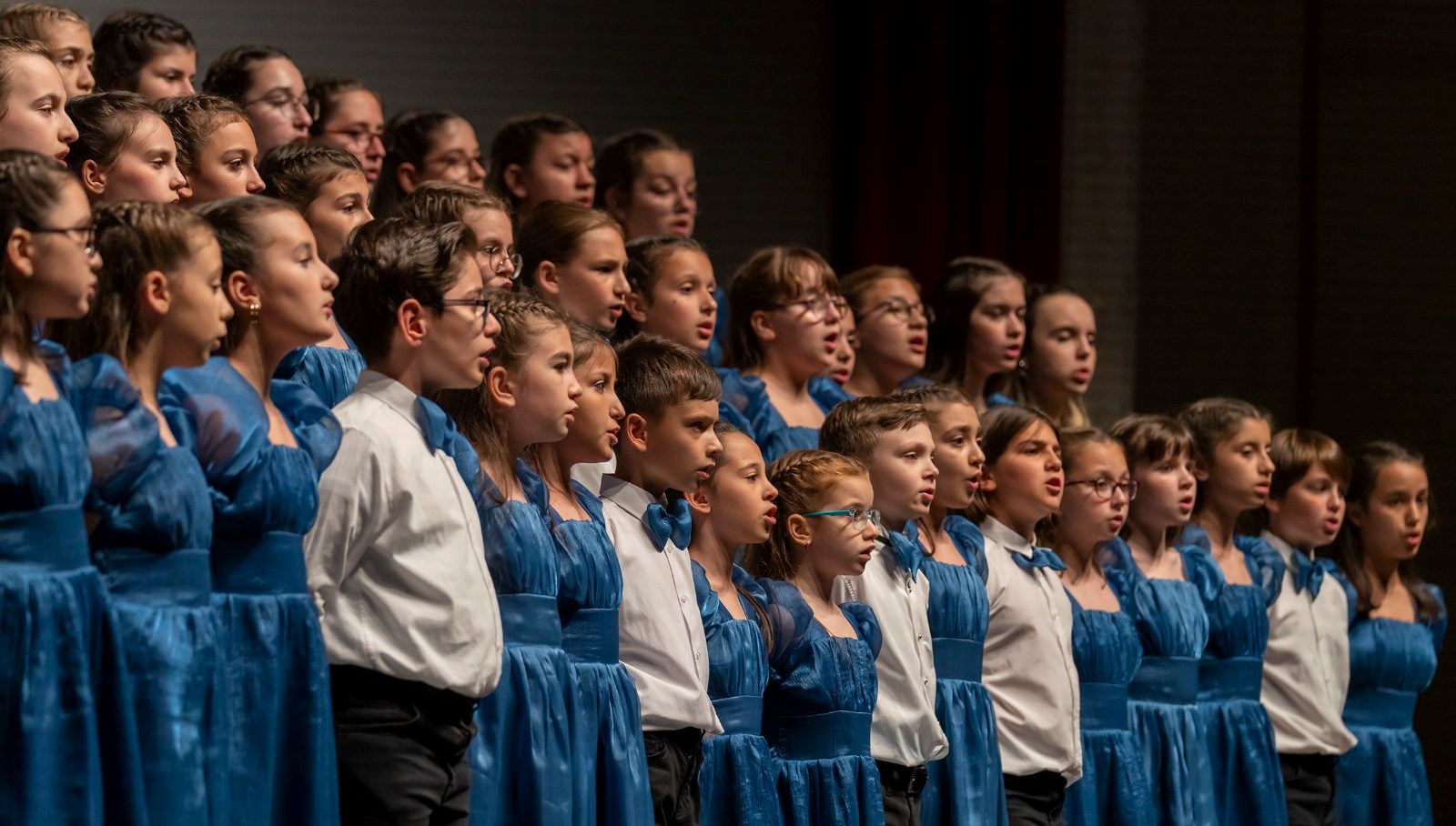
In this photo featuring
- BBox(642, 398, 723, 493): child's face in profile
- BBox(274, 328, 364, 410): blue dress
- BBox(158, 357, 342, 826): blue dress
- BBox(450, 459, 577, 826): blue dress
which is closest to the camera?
BBox(158, 357, 342, 826): blue dress

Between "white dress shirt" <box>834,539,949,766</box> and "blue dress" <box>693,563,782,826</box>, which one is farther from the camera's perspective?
"white dress shirt" <box>834,539,949,766</box>

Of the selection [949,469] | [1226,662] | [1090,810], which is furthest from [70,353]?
[1226,662]

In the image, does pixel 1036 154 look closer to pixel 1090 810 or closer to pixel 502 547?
pixel 1090 810

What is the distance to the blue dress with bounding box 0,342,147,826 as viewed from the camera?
84.9 inches

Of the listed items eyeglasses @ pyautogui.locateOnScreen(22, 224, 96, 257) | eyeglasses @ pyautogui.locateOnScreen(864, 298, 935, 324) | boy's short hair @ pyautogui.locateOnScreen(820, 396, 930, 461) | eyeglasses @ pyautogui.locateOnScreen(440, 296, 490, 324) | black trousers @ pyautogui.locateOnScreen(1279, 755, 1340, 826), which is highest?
eyeglasses @ pyautogui.locateOnScreen(22, 224, 96, 257)

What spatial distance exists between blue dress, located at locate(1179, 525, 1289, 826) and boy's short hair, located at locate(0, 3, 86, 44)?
2.32 m

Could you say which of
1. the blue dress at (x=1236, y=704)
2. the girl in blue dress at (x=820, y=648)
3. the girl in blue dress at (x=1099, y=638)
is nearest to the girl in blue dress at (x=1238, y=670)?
the blue dress at (x=1236, y=704)

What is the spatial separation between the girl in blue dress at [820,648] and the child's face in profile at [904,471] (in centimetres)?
12

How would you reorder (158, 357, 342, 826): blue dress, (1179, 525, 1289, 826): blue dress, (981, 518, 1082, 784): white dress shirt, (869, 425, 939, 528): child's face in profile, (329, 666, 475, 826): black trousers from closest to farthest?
(158, 357, 342, 826): blue dress, (329, 666, 475, 826): black trousers, (869, 425, 939, 528): child's face in profile, (981, 518, 1082, 784): white dress shirt, (1179, 525, 1289, 826): blue dress

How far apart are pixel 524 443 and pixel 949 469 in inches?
41.1

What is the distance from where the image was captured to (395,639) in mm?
2566

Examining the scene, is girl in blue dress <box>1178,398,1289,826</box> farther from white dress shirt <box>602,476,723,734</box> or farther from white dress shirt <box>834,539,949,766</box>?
white dress shirt <box>602,476,723,734</box>

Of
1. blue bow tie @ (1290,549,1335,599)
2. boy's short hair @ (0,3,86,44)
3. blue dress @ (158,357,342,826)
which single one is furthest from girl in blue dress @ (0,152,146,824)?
blue bow tie @ (1290,549,1335,599)

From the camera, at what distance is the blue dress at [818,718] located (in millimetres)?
3279
